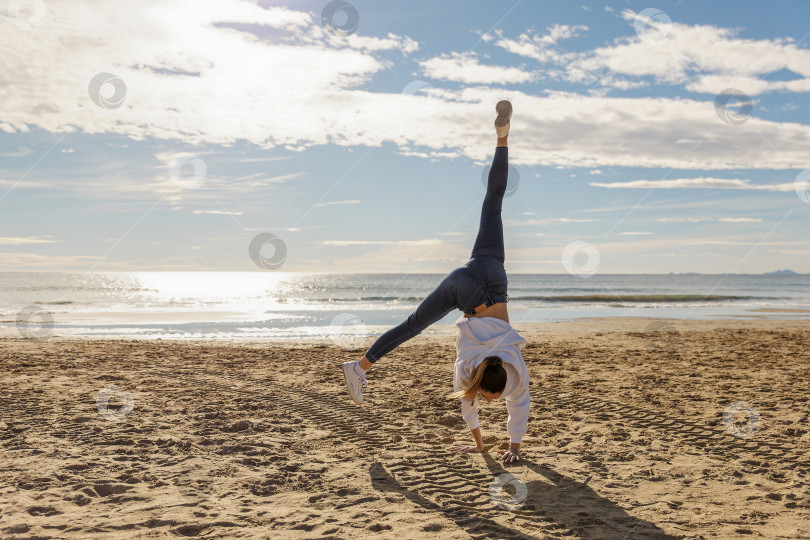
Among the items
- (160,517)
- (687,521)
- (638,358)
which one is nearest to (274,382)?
(160,517)

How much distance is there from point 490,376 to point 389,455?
1460 millimetres

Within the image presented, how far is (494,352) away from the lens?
14.4ft

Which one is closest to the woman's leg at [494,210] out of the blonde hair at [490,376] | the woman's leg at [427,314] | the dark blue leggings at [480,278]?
the dark blue leggings at [480,278]

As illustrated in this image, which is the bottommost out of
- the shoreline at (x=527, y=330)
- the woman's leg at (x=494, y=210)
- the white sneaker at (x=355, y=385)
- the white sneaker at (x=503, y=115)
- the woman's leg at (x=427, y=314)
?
the shoreline at (x=527, y=330)

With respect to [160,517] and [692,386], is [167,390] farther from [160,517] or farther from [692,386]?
[692,386]

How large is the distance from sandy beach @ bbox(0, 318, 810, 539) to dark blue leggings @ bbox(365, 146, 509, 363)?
52.4 inches

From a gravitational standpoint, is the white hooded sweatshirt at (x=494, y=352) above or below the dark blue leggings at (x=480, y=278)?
below

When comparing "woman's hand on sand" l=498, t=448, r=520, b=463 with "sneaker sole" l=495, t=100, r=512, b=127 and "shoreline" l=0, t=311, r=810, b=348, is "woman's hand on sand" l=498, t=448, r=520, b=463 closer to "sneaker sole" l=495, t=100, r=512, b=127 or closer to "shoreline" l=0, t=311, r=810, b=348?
"sneaker sole" l=495, t=100, r=512, b=127

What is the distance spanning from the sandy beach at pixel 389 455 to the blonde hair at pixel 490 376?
81cm

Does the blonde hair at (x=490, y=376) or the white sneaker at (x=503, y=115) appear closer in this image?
the blonde hair at (x=490, y=376)

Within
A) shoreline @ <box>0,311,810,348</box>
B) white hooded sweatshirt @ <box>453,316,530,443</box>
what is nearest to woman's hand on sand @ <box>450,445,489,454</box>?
white hooded sweatshirt @ <box>453,316,530,443</box>

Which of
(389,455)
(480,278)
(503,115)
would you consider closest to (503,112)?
(503,115)

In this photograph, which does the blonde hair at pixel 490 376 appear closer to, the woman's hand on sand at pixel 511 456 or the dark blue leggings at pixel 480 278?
the dark blue leggings at pixel 480 278

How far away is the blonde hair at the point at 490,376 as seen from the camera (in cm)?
430
